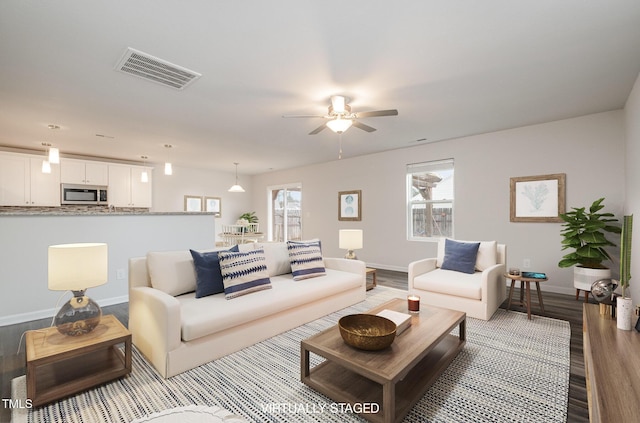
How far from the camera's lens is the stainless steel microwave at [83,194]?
5.64m

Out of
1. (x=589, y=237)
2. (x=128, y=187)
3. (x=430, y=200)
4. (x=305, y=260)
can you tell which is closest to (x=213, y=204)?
(x=128, y=187)

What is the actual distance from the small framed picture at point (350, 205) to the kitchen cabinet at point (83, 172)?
5061 mm

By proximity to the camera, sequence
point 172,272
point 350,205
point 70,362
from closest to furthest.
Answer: point 70,362 → point 172,272 → point 350,205

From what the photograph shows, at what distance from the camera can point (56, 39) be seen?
2.10m

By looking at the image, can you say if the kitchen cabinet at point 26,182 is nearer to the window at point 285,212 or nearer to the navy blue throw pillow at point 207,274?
the window at point 285,212

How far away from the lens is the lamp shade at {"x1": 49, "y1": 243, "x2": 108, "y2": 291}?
6.13 ft

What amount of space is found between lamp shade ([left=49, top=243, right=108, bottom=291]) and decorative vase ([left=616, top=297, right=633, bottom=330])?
347 cm

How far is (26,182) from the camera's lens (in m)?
5.29

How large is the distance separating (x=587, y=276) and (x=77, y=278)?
4905mm

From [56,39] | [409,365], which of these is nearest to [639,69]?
[409,365]

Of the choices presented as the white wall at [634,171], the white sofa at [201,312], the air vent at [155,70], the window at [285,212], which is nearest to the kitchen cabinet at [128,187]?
the window at [285,212]

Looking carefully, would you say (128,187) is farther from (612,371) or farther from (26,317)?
(612,371)

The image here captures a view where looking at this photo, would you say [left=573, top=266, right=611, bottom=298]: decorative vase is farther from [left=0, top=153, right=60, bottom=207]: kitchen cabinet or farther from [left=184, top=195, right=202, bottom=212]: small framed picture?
[left=0, top=153, right=60, bottom=207]: kitchen cabinet

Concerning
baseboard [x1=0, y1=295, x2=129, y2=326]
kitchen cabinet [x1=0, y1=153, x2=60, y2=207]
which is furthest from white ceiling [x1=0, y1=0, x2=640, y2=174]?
baseboard [x1=0, y1=295, x2=129, y2=326]
